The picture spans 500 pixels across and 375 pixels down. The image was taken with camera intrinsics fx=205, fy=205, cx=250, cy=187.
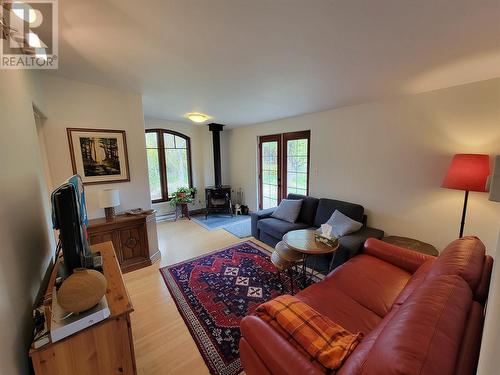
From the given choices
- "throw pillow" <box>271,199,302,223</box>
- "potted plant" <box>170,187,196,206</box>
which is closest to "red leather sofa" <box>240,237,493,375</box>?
"throw pillow" <box>271,199,302,223</box>

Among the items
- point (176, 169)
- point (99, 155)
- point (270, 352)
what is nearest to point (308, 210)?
point (270, 352)

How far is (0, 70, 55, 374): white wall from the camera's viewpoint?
90 centimetres

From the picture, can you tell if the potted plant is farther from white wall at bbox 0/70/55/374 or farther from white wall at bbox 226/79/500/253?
white wall at bbox 0/70/55/374

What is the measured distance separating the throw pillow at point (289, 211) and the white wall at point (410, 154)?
21.4 inches

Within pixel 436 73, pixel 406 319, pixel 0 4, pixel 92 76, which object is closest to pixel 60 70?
pixel 92 76

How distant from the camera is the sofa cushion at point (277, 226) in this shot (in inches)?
128

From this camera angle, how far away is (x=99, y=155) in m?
2.72

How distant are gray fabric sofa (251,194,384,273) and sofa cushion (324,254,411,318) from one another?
42 cm

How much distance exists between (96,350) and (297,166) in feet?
12.5

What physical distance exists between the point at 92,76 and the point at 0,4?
4.62 feet

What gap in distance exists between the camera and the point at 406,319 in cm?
83

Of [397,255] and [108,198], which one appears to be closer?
[397,255]

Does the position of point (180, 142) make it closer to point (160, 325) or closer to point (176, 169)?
point (176, 169)

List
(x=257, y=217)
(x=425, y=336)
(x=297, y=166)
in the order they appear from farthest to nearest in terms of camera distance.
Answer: (x=297, y=166) < (x=257, y=217) < (x=425, y=336)
